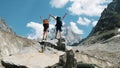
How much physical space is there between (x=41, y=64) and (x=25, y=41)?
43.9 ft

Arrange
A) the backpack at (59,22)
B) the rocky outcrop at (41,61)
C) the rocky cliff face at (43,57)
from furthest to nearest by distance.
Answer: the backpack at (59,22), the rocky cliff face at (43,57), the rocky outcrop at (41,61)

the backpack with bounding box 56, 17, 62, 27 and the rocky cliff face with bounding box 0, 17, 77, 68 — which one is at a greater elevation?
the backpack with bounding box 56, 17, 62, 27

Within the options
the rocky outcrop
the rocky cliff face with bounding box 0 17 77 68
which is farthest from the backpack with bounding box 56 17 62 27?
the rocky outcrop

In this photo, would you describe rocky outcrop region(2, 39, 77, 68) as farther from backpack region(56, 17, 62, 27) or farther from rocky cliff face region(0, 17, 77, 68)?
backpack region(56, 17, 62, 27)

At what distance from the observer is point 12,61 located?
24.9 meters

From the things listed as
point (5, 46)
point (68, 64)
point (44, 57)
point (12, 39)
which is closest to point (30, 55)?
point (44, 57)

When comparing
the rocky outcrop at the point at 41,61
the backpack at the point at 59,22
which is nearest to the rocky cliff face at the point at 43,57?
the rocky outcrop at the point at 41,61

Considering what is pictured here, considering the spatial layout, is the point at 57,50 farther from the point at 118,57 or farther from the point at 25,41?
the point at 118,57

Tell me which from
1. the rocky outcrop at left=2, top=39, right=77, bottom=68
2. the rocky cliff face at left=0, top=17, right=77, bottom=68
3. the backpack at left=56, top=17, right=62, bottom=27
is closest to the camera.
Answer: the rocky outcrop at left=2, top=39, right=77, bottom=68

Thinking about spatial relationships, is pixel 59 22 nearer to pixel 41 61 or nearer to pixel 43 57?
pixel 43 57

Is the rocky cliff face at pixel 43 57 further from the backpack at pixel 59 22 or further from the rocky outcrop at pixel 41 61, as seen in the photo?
the backpack at pixel 59 22

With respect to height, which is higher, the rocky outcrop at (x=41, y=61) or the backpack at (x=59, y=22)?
the backpack at (x=59, y=22)

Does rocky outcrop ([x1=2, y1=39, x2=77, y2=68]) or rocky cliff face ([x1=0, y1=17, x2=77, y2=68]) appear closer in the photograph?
rocky outcrop ([x1=2, y1=39, x2=77, y2=68])

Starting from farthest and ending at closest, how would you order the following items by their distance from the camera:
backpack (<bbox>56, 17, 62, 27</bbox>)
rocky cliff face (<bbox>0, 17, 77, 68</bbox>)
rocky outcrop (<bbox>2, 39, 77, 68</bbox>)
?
backpack (<bbox>56, 17, 62, 27</bbox>), rocky cliff face (<bbox>0, 17, 77, 68</bbox>), rocky outcrop (<bbox>2, 39, 77, 68</bbox>)
